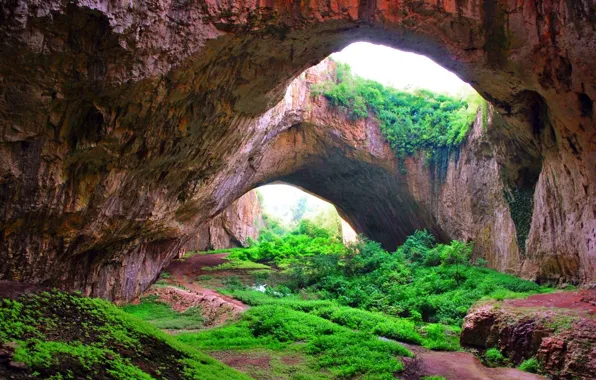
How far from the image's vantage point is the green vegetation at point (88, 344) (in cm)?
452

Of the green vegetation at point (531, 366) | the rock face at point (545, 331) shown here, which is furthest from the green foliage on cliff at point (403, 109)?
the green vegetation at point (531, 366)

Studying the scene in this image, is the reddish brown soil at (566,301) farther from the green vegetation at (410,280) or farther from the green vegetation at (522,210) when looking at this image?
the green vegetation at (522,210)

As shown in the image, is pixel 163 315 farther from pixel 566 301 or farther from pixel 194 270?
pixel 566 301

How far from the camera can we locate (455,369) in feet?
26.7

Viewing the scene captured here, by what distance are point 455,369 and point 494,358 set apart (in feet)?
3.55

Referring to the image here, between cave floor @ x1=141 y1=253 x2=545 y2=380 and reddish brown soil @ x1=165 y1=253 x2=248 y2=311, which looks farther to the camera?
reddish brown soil @ x1=165 y1=253 x2=248 y2=311

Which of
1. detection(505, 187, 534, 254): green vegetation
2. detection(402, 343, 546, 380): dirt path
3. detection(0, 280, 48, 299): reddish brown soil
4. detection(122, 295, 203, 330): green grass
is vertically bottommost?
detection(122, 295, 203, 330): green grass

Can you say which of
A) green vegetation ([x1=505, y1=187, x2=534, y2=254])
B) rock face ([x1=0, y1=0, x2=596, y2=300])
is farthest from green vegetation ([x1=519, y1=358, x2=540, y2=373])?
green vegetation ([x1=505, y1=187, x2=534, y2=254])

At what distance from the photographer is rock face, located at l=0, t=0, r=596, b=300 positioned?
6.53m

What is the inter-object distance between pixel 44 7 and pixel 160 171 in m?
4.95

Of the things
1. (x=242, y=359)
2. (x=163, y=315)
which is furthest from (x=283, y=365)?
(x=163, y=315)

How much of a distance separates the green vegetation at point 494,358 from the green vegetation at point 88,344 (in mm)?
4926

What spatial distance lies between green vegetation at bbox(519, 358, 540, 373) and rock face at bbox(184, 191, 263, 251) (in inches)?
749

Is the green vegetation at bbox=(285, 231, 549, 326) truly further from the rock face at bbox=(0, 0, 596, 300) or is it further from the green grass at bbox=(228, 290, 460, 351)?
the rock face at bbox=(0, 0, 596, 300)
